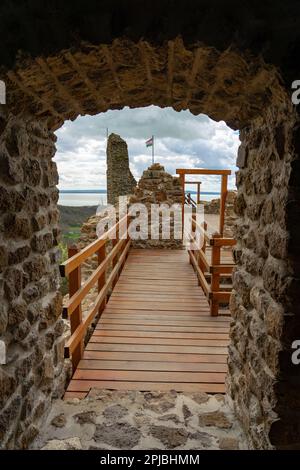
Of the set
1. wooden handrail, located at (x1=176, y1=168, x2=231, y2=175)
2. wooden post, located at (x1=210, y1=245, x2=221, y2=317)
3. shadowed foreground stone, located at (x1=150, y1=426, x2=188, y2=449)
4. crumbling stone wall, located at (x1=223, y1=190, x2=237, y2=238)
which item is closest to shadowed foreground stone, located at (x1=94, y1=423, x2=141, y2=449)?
shadowed foreground stone, located at (x1=150, y1=426, x2=188, y2=449)

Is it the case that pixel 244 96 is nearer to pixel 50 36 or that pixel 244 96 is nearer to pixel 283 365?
pixel 50 36

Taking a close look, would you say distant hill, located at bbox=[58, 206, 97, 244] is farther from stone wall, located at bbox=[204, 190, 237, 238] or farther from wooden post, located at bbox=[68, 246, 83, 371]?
wooden post, located at bbox=[68, 246, 83, 371]

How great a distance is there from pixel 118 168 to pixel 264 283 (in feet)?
46.6

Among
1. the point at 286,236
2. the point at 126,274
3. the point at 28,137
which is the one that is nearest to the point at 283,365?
the point at 286,236

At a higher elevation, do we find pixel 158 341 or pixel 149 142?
pixel 149 142

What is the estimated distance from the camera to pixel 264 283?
162 centimetres

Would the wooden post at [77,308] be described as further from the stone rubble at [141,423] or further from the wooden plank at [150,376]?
the stone rubble at [141,423]

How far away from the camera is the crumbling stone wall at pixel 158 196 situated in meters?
7.14

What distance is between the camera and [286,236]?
4.38ft

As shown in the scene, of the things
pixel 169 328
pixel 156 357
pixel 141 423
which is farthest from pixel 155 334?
pixel 141 423

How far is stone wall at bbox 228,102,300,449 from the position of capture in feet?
4.50

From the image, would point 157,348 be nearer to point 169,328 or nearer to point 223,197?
point 169,328

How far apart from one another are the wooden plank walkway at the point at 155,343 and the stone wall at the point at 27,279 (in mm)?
535

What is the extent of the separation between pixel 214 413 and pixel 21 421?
1.27 metres
